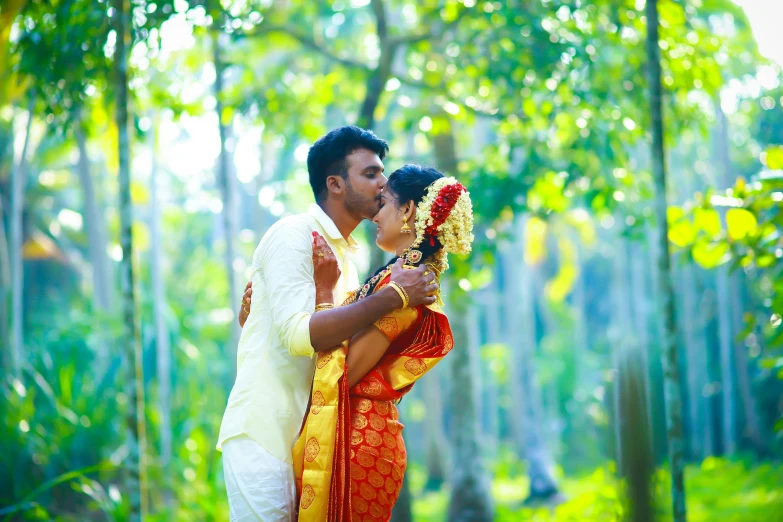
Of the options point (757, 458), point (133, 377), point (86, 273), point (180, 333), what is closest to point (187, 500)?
point (133, 377)

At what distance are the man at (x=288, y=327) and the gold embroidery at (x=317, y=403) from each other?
0.13 m

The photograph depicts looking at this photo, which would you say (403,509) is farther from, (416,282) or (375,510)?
(416,282)

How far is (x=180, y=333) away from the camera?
1352 centimetres

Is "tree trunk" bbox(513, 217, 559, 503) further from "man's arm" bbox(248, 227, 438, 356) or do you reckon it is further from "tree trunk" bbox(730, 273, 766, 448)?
"man's arm" bbox(248, 227, 438, 356)

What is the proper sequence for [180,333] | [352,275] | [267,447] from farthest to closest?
[180,333]
[352,275]
[267,447]

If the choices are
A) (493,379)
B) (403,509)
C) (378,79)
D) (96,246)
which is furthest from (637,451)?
(493,379)

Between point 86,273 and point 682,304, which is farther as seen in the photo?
point 86,273

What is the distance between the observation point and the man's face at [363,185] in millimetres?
3113

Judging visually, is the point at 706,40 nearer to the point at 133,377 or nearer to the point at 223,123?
the point at 223,123

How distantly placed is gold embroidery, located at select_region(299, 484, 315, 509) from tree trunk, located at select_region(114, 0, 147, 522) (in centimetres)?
260

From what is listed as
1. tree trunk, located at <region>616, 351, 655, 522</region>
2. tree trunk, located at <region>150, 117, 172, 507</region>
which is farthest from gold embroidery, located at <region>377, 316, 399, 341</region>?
tree trunk, located at <region>150, 117, 172, 507</region>

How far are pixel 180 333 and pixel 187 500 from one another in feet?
18.0

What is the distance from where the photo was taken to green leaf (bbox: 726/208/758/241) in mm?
5125

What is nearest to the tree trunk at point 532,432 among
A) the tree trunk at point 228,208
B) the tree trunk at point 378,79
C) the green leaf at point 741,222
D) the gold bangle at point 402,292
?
the tree trunk at point 228,208
